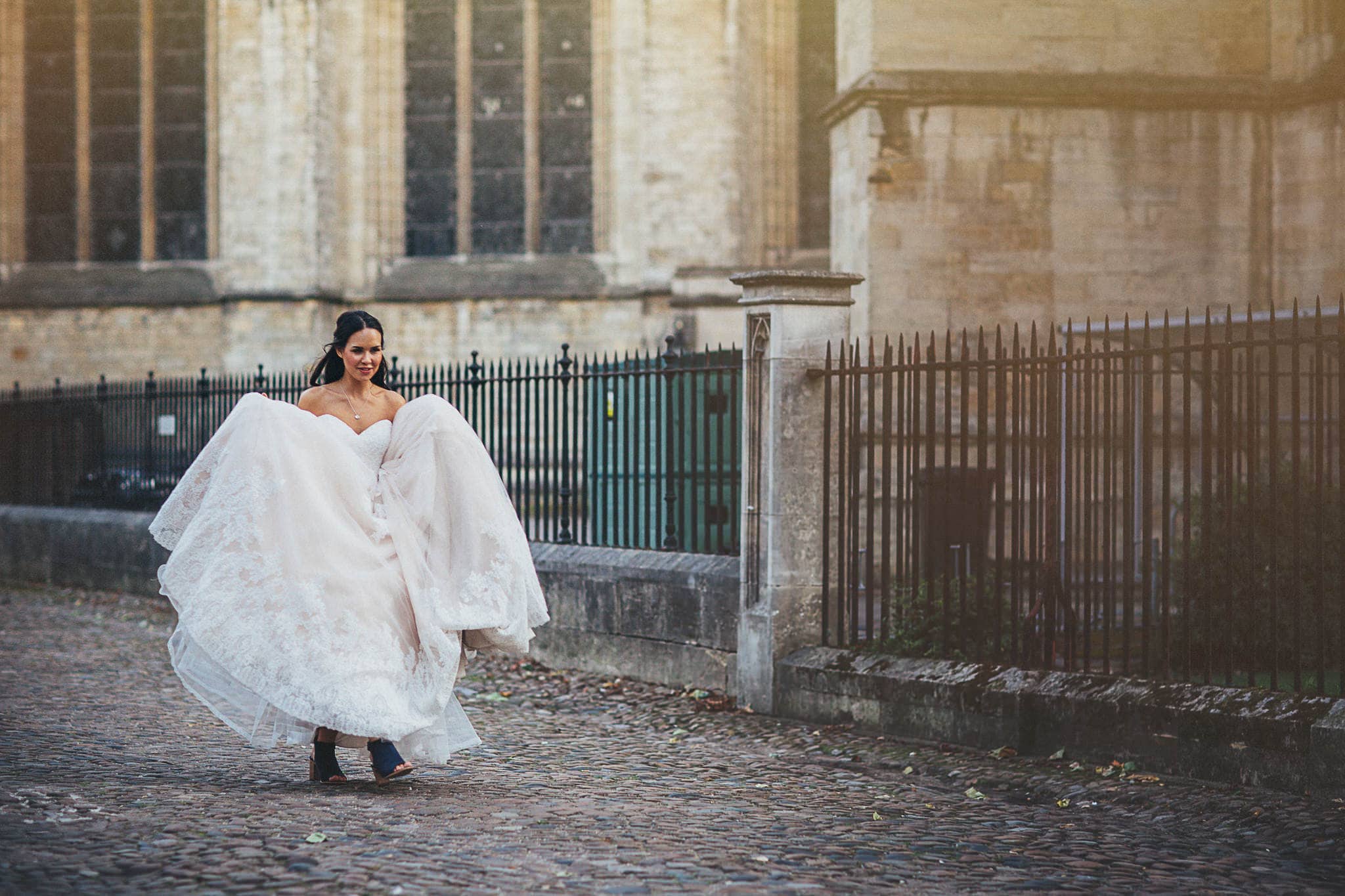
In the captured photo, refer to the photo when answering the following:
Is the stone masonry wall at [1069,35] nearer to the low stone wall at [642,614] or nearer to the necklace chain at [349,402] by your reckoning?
the low stone wall at [642,614]

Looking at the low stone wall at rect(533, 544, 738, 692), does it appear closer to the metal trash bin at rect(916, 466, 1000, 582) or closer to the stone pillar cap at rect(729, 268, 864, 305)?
the metal trash bin at rect(916, 466, 1000, 582)

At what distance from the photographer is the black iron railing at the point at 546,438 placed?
9.28 meters

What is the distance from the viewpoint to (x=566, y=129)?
21297 mm

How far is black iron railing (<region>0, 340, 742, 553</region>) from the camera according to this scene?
9281 millimetres

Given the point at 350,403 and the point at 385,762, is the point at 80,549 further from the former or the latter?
the point at 385,762

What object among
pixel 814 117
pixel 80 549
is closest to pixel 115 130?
pixel 80 549

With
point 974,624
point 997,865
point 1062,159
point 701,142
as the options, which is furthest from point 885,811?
point 701,142

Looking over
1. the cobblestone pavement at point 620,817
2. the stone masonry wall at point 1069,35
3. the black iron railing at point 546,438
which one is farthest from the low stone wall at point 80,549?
the stone masonry wall at point 1069,35

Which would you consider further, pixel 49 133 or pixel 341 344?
pixel 49 133

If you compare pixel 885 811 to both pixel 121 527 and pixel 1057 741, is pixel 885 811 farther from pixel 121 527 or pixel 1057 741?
pixel 121 527

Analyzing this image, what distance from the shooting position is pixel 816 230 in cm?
2080

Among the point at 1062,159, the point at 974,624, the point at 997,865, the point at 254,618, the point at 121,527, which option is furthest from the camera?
the point at 121,527

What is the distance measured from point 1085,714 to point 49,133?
20261 mm

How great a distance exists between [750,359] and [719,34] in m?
12.7
